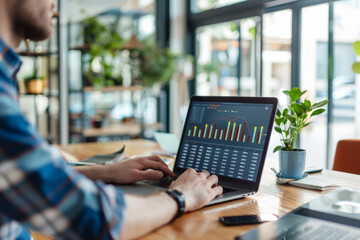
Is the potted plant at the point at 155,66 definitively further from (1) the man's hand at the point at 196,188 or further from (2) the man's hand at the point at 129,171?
(1) the man's hand at the point at 196,188

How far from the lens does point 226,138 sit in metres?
1.22

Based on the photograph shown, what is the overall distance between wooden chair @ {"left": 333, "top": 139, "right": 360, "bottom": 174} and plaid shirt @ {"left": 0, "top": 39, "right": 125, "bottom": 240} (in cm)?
142

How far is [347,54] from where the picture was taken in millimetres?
3318

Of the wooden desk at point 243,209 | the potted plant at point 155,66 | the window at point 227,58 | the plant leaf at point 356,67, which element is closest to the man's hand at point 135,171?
the wooden desk at point 243,209

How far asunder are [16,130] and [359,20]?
3310 mm

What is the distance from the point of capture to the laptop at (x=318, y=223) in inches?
36.1

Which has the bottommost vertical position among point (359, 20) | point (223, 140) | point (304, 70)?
point (223, 140)

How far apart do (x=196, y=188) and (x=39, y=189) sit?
473 millimetres

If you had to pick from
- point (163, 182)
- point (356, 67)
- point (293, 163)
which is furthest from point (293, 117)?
point (163, 182)

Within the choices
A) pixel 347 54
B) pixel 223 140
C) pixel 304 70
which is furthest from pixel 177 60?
pixel 223 140

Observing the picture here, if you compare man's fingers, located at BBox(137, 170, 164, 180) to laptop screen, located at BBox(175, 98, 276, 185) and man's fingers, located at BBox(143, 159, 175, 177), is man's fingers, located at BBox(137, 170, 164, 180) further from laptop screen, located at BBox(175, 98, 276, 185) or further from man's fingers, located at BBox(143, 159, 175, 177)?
laptop screen, located at BBox(175, 98, 276, 185)

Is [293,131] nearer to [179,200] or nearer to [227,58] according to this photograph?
[179,200]

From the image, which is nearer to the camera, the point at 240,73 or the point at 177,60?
the point at 240,73

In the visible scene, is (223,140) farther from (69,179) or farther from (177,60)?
(177,60)
